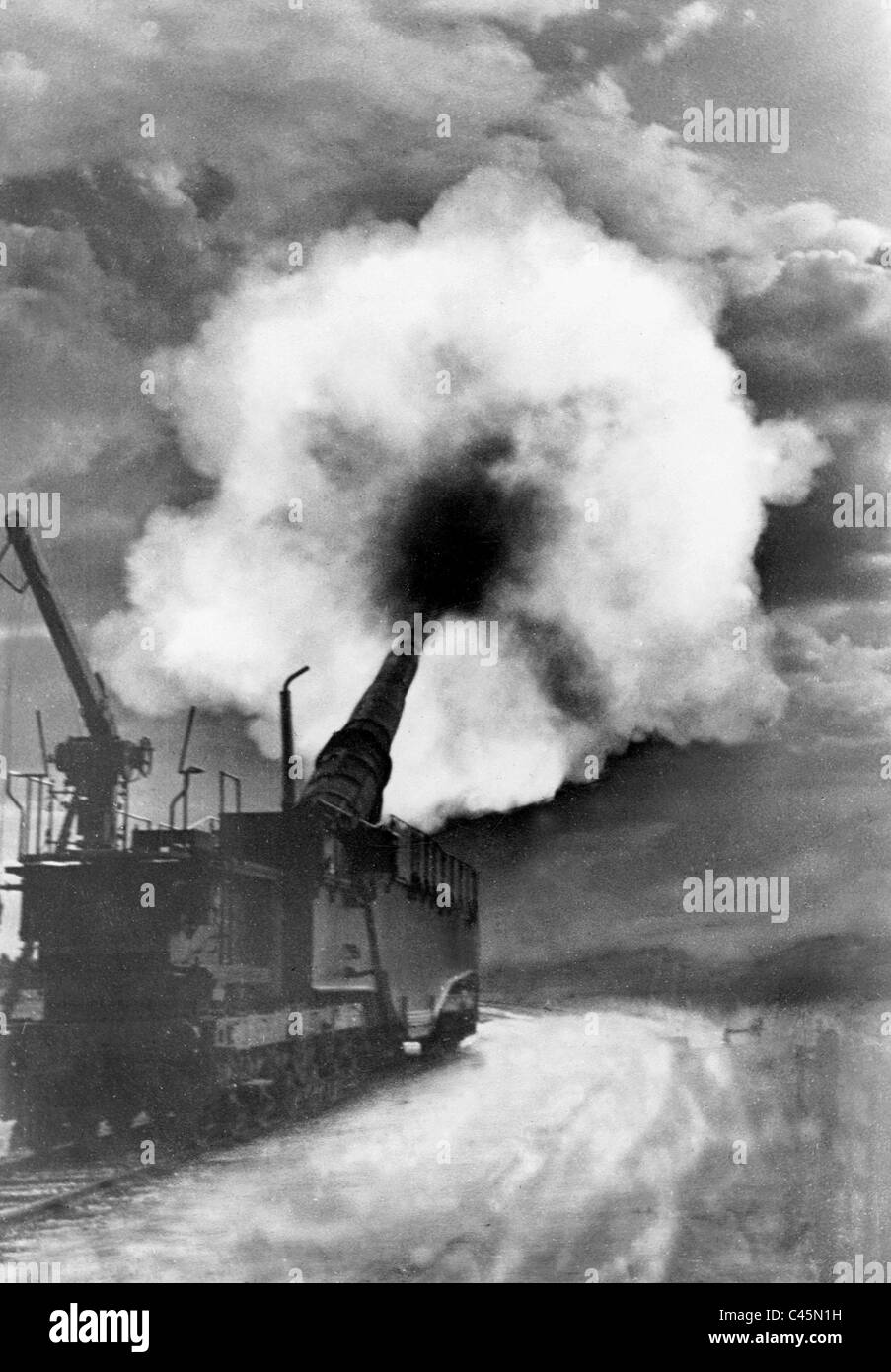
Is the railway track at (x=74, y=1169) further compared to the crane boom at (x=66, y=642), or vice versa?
the crane boom at (x=66, y=642)

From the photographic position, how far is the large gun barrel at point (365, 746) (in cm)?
869

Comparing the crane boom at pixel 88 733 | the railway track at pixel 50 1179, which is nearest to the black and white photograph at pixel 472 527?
the crane boom at pixel 88 733

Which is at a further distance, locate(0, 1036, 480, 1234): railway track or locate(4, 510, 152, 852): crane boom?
locate(4, 510, 152, 852): crane boom

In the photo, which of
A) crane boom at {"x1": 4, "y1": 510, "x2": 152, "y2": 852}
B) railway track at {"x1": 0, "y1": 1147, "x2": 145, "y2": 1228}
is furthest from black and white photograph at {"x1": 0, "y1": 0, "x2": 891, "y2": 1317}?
railway track at {"x1": 0, "y1": 1147, "x2": 145, "y2": 1228}

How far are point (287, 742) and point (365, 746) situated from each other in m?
0.58

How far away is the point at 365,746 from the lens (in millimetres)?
8727

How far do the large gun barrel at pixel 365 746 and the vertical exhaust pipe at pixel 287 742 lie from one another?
0.50 ft

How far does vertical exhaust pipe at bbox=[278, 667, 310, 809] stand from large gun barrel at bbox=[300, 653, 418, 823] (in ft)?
0.50

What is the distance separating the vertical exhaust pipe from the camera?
8.87 metres

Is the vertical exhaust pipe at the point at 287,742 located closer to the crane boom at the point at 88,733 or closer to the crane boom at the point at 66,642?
the crane boom at the point at 88,733

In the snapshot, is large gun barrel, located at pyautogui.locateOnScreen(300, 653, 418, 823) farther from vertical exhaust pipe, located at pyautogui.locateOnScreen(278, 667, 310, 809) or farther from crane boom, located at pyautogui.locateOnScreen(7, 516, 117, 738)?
crane boom, located at pyautogui.locateOnScreen(7, 516, 117, 738)

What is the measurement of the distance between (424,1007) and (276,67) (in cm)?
642

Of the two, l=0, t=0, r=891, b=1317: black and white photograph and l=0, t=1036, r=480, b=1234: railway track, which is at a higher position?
l=0, t=0, r=891, b=1317: black and white photograph

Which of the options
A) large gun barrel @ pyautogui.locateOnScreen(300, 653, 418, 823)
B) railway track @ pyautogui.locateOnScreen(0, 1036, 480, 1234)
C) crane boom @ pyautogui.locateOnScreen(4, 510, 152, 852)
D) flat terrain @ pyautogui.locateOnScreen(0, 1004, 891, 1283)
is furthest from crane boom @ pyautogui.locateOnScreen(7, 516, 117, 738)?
flat terrain @ pyautogui.locateOnScreen(0, 1004, 891, 1283)
